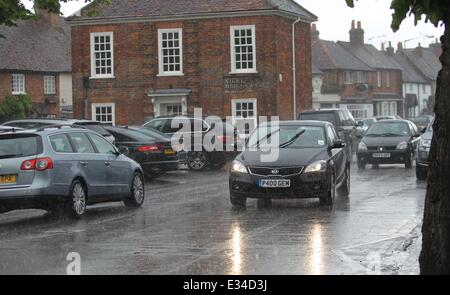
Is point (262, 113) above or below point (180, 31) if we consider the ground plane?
below

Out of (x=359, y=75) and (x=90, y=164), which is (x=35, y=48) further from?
(x=90, y=164)

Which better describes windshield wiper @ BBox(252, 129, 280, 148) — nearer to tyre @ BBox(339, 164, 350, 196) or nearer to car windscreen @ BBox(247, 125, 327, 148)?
car windscreen @ BBox(247, 125, 327, 148)

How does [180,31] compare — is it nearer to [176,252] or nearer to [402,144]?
[402,144]

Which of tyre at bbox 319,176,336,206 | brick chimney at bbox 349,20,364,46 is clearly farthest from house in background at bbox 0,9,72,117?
tyre at bbox 319,176,336,206

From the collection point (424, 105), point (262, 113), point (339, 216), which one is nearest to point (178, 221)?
point (339, 216)

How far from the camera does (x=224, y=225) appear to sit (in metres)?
13.5

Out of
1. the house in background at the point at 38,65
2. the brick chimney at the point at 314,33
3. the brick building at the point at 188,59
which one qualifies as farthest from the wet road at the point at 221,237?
the brick chimney at the point at 314,33

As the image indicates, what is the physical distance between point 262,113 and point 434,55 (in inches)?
3004

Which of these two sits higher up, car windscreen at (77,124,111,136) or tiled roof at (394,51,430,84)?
tiled roof at (394,51,430,84)

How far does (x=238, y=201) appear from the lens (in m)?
16.1

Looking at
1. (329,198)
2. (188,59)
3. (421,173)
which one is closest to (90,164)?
(329,198)

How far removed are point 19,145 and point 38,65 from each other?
4720 cm

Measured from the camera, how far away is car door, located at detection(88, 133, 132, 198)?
632 inches

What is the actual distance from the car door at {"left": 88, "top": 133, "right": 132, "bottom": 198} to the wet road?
454 mm
